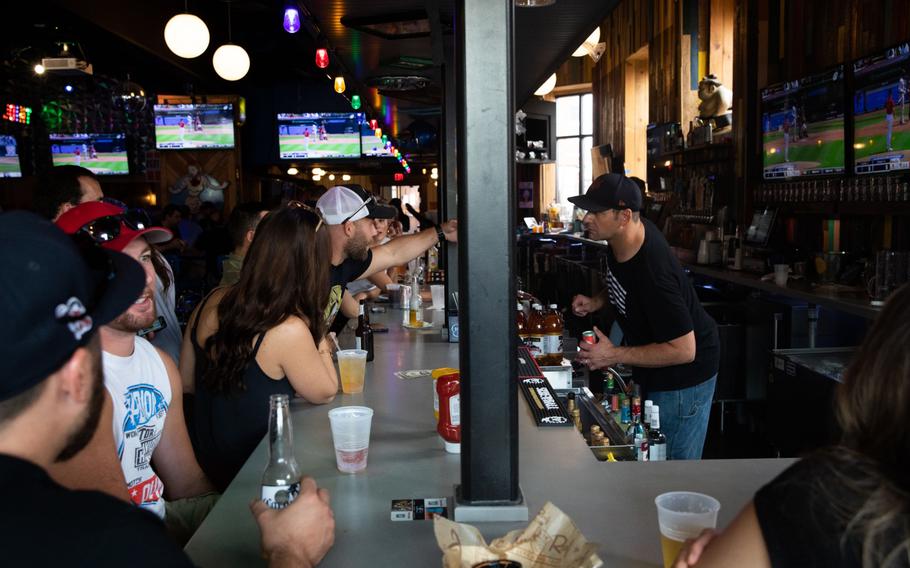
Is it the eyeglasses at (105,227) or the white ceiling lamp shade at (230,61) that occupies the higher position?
the white ceiling lamp shade at (230,61)

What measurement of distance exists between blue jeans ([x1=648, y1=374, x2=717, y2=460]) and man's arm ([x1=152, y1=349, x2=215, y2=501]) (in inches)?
85.8

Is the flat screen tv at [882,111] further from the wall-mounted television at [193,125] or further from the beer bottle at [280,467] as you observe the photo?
the wall-mounted television at [193,125]

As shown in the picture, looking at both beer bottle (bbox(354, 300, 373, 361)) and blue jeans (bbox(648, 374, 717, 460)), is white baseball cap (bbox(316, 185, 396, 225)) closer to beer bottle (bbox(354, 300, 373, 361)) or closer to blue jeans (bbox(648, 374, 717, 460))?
beer bottle (bbox(354, 300, 373, 361))

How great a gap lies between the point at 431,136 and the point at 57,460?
1117 centimetres

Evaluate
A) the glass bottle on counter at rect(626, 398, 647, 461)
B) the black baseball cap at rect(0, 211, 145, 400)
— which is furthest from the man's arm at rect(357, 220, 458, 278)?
the black baseball cap at rect(0, 211, 145, 400)

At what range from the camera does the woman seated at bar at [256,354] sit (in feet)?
8.26

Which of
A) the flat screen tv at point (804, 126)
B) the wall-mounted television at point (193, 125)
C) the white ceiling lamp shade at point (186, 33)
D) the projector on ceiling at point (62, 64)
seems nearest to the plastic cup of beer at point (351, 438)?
the flat screen tv at point (804, 126)

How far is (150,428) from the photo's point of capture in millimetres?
2203

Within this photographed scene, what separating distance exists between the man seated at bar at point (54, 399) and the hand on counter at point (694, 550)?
71 centimetres

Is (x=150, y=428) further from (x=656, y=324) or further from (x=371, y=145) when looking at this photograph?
(x=371, y=145)

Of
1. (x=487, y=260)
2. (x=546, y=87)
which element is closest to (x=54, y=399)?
(x=487, y=260)

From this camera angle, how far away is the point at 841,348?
5.07 m

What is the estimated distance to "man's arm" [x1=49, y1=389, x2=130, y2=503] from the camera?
1764mm

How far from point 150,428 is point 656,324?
7.05 ft
